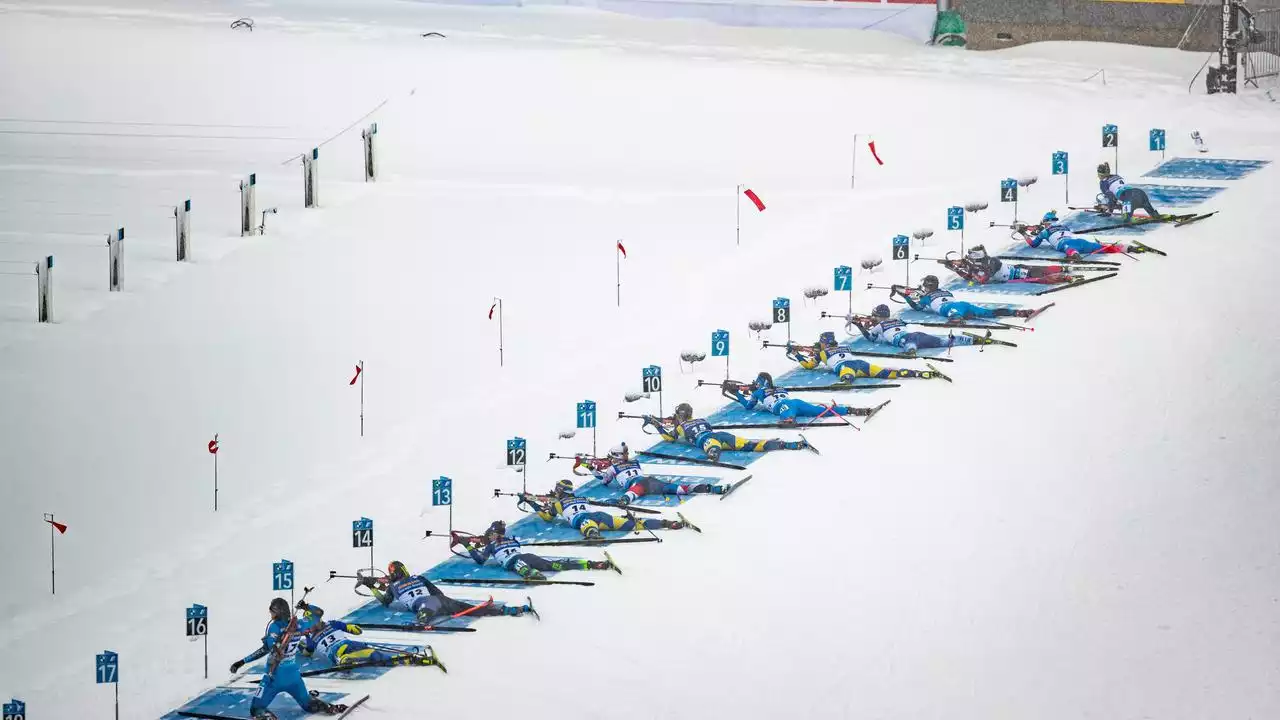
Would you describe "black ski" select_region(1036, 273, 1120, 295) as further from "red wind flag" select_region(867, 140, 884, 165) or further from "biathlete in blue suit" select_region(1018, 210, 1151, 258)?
"red wind flag" select_region(867, 140, 884, 165)

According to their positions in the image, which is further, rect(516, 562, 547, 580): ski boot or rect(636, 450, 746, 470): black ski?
rect(636, 450, 746, 470): black ski

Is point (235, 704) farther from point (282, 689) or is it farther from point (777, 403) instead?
point (777, 403)

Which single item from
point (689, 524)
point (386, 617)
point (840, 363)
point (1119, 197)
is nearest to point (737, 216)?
point (1119, 197)

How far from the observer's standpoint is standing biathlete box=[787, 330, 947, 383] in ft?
90.9

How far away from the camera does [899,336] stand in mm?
28547

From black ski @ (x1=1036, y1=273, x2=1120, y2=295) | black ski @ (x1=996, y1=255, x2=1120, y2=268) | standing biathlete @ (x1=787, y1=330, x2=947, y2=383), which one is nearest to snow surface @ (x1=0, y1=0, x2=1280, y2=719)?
standing biathlete @ (x1=787, y1=330, x2=947, y2=383)

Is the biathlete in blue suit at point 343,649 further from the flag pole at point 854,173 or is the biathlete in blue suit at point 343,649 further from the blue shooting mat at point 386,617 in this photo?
the flag pole at point 854,173

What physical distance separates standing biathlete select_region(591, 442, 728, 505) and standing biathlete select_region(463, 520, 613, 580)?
139cm

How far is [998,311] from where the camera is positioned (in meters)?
29.2

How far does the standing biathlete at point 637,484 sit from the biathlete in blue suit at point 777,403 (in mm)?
1931

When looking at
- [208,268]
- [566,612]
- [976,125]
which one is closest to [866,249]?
[976,125]

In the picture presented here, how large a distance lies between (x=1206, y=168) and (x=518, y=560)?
48.0 ft

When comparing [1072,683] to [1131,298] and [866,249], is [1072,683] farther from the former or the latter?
[866,249]

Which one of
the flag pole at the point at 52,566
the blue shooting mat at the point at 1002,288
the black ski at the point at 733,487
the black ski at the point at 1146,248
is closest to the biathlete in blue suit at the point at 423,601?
the black ski at the point at 733,487
